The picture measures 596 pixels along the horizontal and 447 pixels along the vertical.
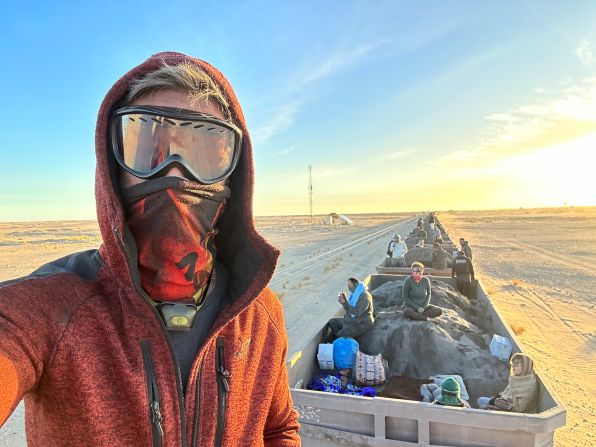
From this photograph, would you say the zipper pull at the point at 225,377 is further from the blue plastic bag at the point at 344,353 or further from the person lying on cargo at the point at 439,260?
the person lying on cargo at the point at 439,260

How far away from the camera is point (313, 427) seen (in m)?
3.12

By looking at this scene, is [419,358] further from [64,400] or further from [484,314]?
[64,400]

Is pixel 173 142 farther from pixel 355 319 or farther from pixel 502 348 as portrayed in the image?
pixel 355 319

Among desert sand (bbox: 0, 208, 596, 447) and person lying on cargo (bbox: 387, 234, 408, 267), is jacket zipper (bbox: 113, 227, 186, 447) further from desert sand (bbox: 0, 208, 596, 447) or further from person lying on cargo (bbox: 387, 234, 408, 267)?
person lying on cargo (bbox: 387, 234, 408, 267)

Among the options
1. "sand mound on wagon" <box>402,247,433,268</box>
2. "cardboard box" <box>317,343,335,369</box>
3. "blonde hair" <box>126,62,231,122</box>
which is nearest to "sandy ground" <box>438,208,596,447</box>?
"sand mound on wagon" <box>402,247,433,268</box>

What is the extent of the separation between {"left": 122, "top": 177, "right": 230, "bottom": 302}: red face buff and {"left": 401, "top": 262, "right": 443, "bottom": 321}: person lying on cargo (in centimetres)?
547

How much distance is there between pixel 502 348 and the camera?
482 cm

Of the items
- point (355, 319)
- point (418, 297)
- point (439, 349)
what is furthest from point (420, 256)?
point (439, 349)

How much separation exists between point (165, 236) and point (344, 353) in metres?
4.16

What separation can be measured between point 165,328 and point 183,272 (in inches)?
7.8

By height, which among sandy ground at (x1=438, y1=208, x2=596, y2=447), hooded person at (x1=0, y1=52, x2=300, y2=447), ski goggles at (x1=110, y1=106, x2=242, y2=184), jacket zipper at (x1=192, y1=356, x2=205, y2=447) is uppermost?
ski goggles at (x1=110, y1=106, x2=242, y2=184)

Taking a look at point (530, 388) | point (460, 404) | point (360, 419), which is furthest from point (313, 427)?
point (530, 388)

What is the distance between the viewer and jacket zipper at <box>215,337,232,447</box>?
1168 millimetres

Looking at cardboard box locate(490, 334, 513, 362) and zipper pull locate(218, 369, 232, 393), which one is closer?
zipper pull locate(218, 369, 232, 393)
